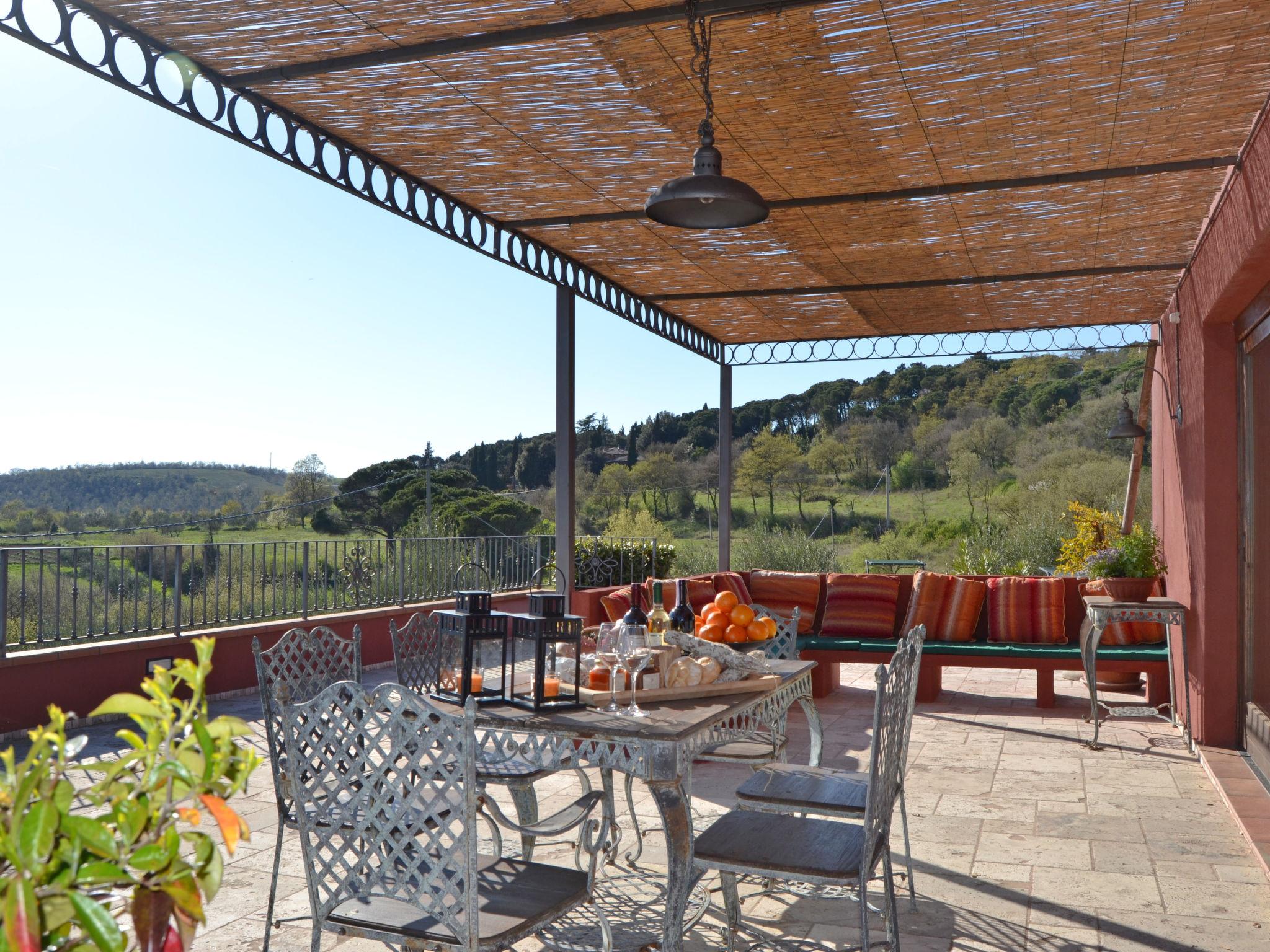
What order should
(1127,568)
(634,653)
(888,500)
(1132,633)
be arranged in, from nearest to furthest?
(634,653) → (1127,568) → (1132,633) → (888,500)

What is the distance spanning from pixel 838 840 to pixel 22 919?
2320 mm

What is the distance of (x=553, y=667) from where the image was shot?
2967mm

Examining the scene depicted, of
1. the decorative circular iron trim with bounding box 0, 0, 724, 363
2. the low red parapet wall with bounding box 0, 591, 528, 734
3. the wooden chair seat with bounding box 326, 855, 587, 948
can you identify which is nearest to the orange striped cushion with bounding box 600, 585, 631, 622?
the decorative circular iron trim with bounding box 0, 0, 724, 363

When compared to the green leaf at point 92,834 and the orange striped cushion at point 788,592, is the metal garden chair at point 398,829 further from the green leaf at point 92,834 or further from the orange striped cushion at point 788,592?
the orange striped cushion at point 788,592

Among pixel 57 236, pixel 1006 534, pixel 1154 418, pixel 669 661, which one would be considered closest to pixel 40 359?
pixel 57 236

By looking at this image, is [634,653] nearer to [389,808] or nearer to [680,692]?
[680,692]

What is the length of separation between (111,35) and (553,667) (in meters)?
2.37

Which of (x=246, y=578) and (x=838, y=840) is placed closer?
(x=838, y=840)

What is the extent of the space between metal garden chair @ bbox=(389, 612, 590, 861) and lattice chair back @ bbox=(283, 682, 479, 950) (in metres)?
0.87

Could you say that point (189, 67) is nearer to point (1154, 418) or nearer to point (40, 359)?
point (1154, 418)

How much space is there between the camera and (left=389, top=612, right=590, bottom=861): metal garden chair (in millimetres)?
3094

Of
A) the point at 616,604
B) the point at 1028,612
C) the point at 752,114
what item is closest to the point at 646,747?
the point at 752,114

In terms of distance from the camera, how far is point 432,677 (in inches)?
139

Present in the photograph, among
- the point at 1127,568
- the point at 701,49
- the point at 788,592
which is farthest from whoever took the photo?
the point at 788,592
